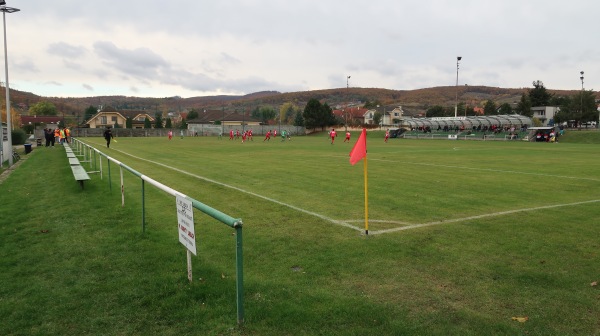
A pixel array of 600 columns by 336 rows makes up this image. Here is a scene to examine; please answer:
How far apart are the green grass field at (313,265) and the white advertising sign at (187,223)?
571 mm

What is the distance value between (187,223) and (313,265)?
1.85 meters

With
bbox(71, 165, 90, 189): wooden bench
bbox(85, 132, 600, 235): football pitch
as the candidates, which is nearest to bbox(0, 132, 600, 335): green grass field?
bbox(85, 132, 600, 235): football pitch

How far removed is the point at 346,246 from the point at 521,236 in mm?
3041

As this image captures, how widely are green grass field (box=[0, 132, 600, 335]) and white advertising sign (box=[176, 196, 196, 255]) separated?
0.57 meters

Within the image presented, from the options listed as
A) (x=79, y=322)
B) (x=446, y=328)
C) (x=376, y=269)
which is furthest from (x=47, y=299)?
(x=446, y=328)

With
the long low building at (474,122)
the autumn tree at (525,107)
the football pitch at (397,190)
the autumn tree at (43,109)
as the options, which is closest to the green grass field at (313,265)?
the football pitch at (397,190)

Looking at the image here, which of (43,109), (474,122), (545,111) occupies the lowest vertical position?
(474,122)

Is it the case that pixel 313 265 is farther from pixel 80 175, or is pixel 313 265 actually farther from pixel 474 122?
pixel 474 122

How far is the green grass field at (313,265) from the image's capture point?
408 centimetres

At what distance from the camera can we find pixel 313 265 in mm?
5602

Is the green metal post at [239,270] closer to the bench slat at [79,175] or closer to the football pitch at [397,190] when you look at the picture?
the football pitch at [397,190]

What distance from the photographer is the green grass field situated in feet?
13.4

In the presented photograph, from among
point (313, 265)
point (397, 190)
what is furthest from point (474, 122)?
point (313, 265)

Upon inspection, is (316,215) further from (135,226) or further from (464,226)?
(135,226)
